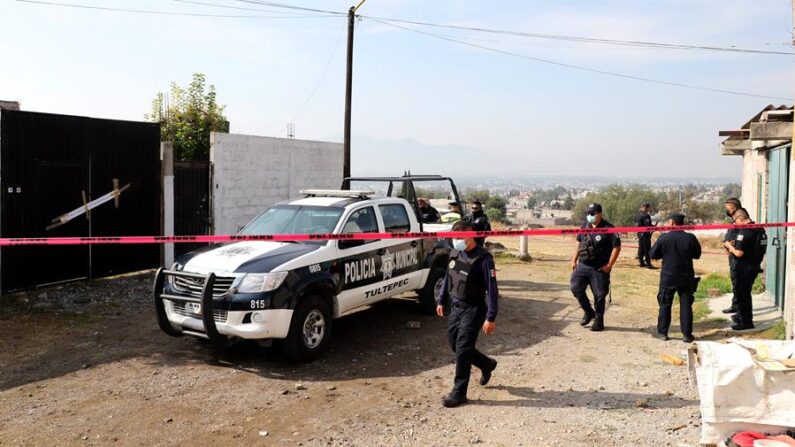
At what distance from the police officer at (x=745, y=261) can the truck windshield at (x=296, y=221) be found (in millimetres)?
5166

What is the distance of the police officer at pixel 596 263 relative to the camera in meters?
8.77

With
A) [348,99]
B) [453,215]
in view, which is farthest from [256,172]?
[453,215]

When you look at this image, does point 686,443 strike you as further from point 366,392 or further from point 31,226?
point 31,226

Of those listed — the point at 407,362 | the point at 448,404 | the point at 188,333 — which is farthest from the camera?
the point at 407,362

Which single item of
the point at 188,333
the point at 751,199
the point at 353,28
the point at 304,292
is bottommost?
the point at 188,333

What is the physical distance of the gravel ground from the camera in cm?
520

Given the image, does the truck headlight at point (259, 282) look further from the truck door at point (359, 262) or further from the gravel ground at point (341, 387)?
the truck door at point (359, 262)

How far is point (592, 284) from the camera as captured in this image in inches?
349

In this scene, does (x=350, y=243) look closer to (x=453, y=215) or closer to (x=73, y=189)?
(x=453, y=215)

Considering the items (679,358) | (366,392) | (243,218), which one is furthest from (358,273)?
(243,218)

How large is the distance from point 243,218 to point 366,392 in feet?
28.3

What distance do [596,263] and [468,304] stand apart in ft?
11.5

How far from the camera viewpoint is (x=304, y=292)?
6.92m

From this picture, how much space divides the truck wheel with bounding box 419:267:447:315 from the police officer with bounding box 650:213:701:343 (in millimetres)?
3048
